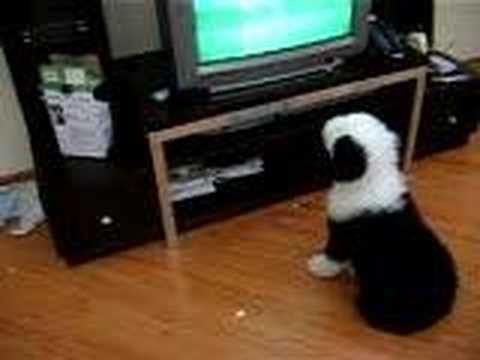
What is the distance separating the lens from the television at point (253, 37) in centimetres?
195

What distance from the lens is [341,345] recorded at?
181cm

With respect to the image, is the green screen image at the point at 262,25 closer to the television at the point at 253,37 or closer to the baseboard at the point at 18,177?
the television at the point at 253,37

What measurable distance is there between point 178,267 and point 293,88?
67cm

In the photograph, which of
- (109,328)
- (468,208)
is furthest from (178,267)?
(468,208)

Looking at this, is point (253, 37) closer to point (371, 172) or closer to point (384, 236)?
point (371, 172)

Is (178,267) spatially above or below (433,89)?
below

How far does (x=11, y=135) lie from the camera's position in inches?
98.5

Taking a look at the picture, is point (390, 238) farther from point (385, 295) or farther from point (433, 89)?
point (433, 89)

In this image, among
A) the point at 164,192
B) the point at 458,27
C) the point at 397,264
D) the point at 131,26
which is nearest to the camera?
the point at 397,264

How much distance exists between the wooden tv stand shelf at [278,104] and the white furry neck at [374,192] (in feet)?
1.36

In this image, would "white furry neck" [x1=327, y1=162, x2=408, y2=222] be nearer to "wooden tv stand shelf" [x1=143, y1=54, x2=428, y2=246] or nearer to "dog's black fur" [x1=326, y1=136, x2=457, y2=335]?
"dog's black fur" [x1=326, y1=136, x2=457, y2=335]

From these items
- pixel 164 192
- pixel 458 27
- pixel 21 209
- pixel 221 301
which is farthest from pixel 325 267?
pixel 458 27

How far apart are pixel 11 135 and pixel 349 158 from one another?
1.36m

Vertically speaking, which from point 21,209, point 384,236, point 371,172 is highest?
point 371,172
